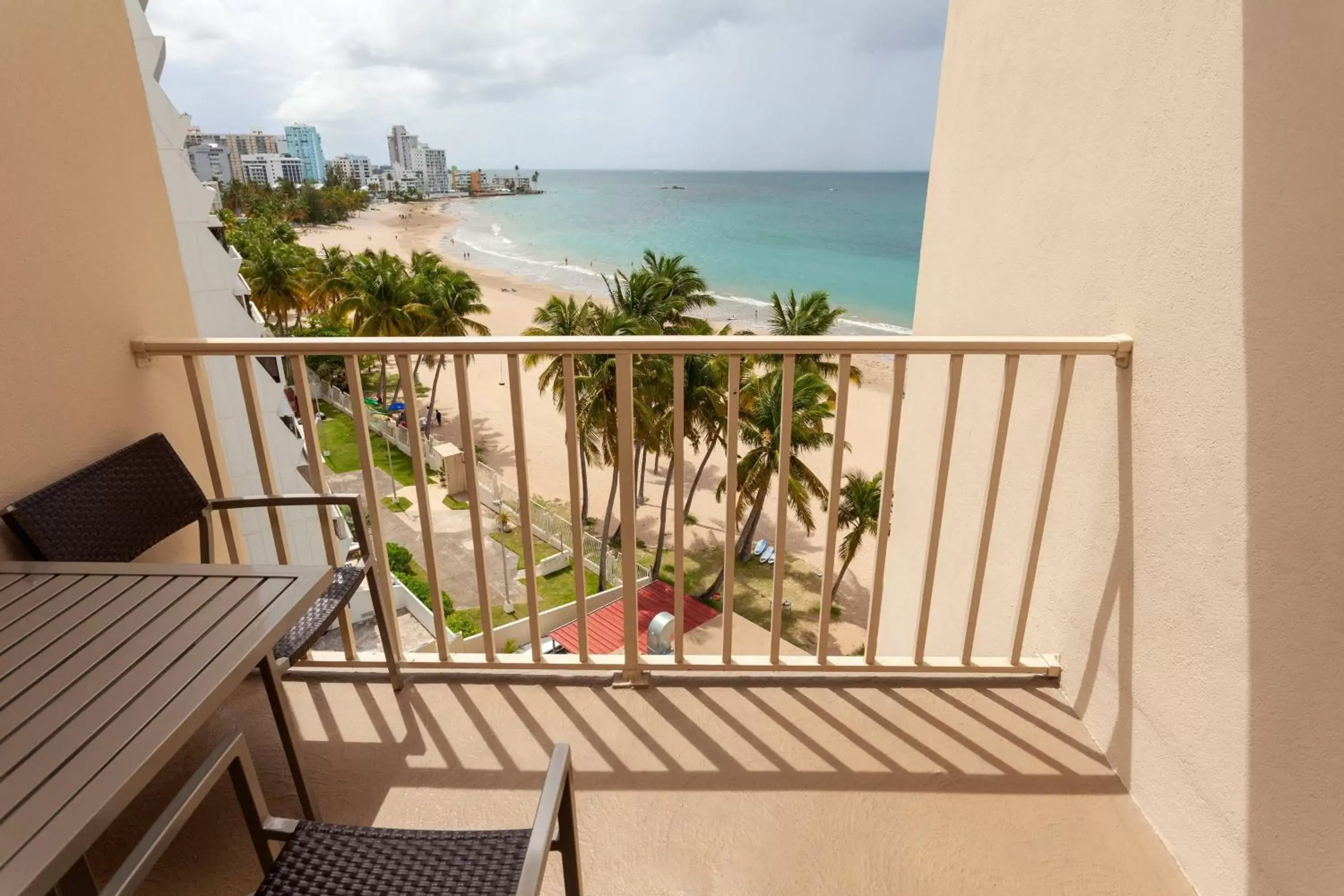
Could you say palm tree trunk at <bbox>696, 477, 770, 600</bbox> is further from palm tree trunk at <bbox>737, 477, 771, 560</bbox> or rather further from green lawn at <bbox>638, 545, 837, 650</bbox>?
green lawn at <bbox>638, 545, 837, 650</bbox>

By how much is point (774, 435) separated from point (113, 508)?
14.1 meters

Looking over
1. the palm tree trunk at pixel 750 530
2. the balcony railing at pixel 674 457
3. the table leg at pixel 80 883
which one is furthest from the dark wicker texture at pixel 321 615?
the palm tree trunk at pixel 750 530

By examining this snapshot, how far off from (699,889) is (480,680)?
961mm

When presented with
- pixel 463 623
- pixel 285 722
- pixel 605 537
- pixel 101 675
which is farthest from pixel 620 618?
pixel 101 675

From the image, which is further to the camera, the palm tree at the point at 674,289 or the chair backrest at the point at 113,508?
the palm tree at the point at 674,289

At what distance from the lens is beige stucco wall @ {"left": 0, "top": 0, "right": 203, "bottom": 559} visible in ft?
5.73

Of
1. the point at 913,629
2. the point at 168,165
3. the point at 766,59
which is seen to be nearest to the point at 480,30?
the point at 766,59

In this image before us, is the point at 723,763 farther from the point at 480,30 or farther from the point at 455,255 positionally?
the point at 480,30

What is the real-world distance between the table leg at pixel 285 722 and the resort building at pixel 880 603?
0.07ft

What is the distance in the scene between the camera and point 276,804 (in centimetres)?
183

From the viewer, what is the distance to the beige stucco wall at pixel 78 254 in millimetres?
1747

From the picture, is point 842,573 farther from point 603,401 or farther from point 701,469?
point 603,401

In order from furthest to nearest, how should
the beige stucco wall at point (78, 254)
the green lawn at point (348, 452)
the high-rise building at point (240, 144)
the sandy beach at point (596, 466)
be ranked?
the high-rise building at point (240, 144) → the green lawn at point (348, 452) → the sandy beach at point (596, 466) → the beige stucco wall at point (78, 254)

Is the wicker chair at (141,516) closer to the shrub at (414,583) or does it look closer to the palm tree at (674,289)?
the shrub at (414,583)
